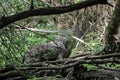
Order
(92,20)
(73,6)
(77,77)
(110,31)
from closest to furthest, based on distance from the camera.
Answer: (73,6) → (77,77) → (110,31) → (92,20)

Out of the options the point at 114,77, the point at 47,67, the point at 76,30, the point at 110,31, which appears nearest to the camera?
the point at 47,67

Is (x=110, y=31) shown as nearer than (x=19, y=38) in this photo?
No

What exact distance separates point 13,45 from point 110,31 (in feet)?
3.54

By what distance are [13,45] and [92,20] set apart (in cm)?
380

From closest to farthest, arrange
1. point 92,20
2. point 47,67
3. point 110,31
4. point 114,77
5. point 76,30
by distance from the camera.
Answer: point 47,67
point 114,77
point 110,31
point 76,30
point 92,20

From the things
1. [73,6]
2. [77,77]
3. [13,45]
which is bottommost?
[77,77]

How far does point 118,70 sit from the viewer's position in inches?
111

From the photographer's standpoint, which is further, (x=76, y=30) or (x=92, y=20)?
(x=92, y=20)

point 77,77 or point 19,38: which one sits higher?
point 19,38

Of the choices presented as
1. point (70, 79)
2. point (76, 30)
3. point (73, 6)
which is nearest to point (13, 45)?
point (70, 79)

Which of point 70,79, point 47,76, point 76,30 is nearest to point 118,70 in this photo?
point 70,79

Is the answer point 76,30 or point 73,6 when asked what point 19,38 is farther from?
point 76,30

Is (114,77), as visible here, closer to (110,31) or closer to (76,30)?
(110,31)

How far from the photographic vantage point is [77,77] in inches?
126
